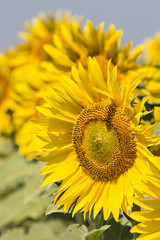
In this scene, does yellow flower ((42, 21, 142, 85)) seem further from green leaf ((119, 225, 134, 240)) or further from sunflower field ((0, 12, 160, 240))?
green leaf ((119, 225, 134, 240))

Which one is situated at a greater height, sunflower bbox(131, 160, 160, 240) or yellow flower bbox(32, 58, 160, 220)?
yellow flower bbox(32, 58, 160, 220)

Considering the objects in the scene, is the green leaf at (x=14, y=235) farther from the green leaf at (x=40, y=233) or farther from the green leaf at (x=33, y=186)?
the green leaf at (x=33, y=186)

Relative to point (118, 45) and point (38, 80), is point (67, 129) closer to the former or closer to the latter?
point (118, 45)

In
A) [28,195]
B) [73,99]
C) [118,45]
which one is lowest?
[28,195]

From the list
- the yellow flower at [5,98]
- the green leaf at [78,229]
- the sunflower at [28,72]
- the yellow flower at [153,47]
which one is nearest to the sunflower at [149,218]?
the green leaf at [78,229]

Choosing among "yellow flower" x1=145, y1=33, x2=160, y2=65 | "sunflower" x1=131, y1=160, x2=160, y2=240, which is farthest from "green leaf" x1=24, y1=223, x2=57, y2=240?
"yellow flower" x1=145, y1=33, x2=160, y2=65

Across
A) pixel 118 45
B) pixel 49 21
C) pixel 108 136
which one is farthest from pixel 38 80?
pixel 108 136

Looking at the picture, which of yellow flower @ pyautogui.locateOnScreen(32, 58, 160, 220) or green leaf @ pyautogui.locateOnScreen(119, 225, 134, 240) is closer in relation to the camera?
yellow flower @ pyautogui.locateOnScreen(32, 58, 160, 220)
